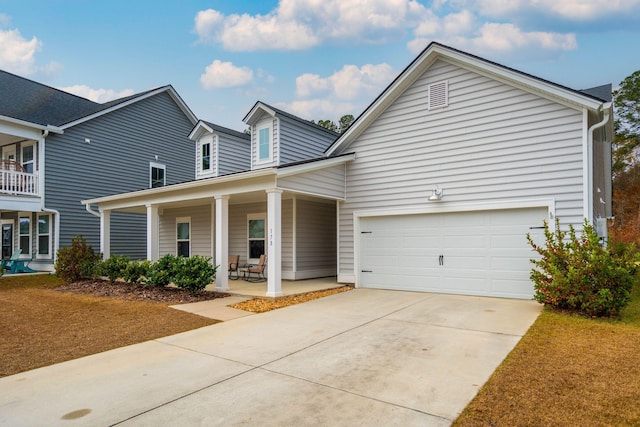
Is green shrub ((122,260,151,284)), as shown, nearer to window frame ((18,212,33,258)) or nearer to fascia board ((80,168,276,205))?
fascia board ((80,168,276,205))

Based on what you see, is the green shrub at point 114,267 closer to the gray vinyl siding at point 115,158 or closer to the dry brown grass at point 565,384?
the gray vinyl siding at point 115,158

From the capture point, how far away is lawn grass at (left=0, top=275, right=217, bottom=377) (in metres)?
5.13

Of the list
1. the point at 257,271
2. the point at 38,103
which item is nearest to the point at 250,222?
the point at 257,271

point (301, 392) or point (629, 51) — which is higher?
point (629, 51)

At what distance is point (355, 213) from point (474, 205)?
326 centimetres

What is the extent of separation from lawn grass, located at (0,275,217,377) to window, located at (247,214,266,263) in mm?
5040

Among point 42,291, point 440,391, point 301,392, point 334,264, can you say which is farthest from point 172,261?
point 440,391

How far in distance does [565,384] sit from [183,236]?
1438 centimetres

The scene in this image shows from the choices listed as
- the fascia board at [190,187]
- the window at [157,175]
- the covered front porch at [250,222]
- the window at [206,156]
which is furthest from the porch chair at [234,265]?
the window at [157,175]

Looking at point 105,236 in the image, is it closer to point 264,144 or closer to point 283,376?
point 264,144

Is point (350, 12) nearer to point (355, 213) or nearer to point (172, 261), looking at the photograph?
point (355, 213)

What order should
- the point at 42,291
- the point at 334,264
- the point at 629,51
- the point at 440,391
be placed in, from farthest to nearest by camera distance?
the point at 629,51
the point at 334,264
the point at 42,291
the point at 440,391

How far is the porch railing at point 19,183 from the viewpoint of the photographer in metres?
→ 13.5

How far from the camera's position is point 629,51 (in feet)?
71.6
